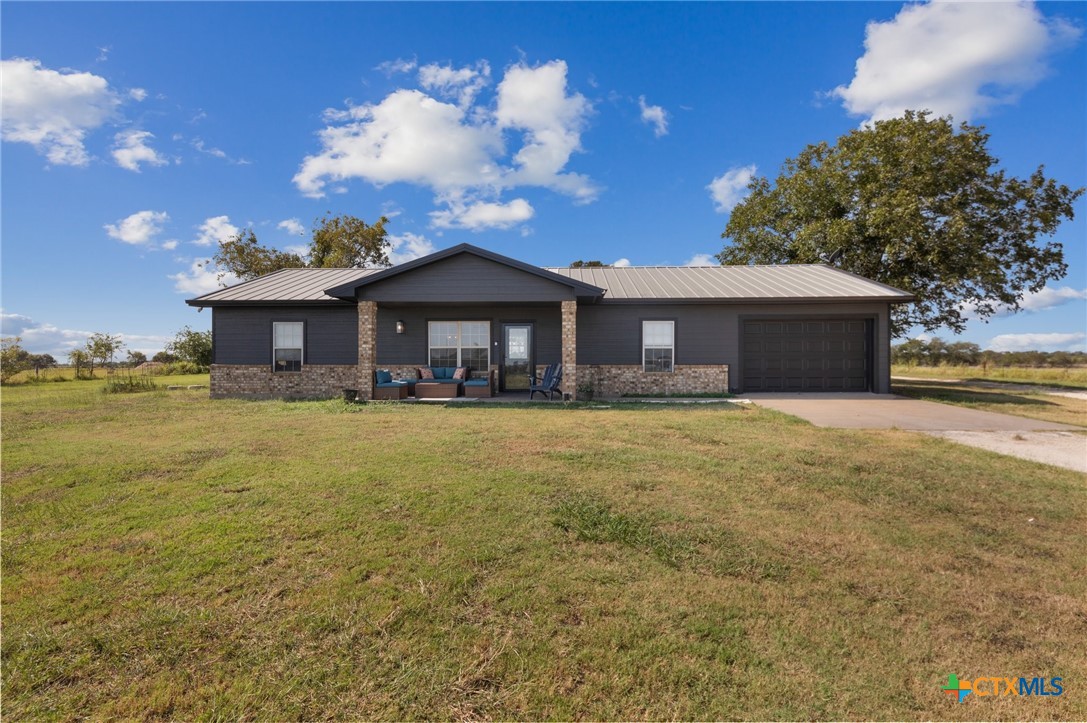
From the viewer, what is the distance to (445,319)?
14.5 metres

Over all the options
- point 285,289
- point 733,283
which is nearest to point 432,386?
point 285,289

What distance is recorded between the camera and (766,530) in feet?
11.9

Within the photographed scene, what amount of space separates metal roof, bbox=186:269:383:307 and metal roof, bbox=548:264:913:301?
8758 mm

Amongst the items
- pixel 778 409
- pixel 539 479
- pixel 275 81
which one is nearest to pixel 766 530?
pixel 539 479

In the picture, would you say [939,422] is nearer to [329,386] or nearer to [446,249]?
[446,249]

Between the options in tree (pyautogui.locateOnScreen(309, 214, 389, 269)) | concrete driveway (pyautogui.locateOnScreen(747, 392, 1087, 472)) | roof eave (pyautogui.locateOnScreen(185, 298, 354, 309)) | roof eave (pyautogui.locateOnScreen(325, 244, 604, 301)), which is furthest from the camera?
tree (pyautogui.locateOnScreen(309, 214, 389, 269))

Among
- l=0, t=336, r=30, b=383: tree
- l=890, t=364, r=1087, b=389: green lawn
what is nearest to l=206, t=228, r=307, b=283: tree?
l=0, t=336, r=30, b=383: tree

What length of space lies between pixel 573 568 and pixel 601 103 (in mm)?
17389

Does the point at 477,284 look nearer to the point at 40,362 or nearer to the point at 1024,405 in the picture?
the point at 1024,405

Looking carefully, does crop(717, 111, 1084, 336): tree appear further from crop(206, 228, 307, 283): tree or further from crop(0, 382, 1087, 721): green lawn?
crop(206, 228, 307, 283): tree

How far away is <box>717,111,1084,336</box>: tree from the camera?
17719mm

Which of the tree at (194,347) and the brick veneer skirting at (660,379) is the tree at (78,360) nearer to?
the tree at (194,347)

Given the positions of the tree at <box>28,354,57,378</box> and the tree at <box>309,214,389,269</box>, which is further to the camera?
the tree at <box>309,214,389,269</box>

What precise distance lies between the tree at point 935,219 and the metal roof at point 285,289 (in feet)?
67.2
